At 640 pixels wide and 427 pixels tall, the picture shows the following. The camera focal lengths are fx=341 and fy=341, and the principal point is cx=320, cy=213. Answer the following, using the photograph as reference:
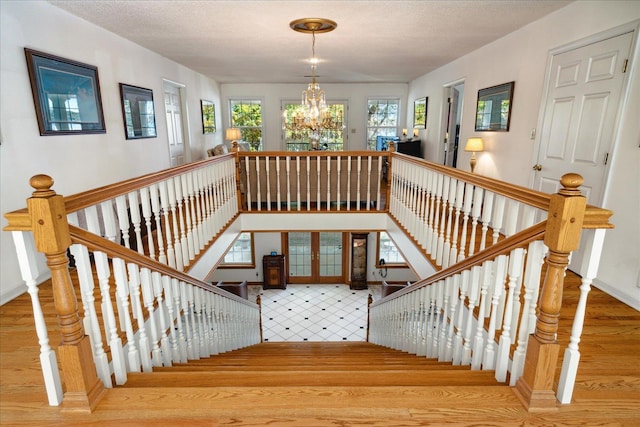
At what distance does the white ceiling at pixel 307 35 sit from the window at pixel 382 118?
3.03 metres

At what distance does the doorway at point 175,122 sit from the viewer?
19.8ft

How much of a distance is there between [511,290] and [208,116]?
309 inches

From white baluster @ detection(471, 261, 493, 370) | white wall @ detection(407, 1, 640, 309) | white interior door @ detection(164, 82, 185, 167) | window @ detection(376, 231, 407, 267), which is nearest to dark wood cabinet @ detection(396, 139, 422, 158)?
white wall @ detection(407, 1, 640, 309)

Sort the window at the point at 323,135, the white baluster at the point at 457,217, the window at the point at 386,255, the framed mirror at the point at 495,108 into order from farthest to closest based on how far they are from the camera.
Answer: the window at the point at 323,135
the window at the point at 386,255
the framed mirror at the point at 495,108
the white baluster at the point at 457,217

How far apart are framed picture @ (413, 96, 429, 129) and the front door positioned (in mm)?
3376

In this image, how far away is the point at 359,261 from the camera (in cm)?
880

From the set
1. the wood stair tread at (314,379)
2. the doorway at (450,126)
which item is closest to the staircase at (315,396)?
the wood stair tread at (314,379)

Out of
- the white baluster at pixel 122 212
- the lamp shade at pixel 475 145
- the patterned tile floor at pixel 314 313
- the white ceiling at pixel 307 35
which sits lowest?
the patterned tile floor at pixel 314 313

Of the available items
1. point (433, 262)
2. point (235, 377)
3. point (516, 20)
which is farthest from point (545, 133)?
point (235, 377)

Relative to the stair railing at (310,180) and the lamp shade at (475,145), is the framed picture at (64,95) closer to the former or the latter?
the stair railing at (310,180)

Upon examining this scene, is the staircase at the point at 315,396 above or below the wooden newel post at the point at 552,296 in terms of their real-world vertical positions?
below

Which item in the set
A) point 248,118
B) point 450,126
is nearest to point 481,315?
point 450,126

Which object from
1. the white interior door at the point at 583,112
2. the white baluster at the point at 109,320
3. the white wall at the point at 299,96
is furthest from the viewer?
the white wall at the point at 299,96

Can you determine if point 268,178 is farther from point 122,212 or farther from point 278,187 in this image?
point 122,212
